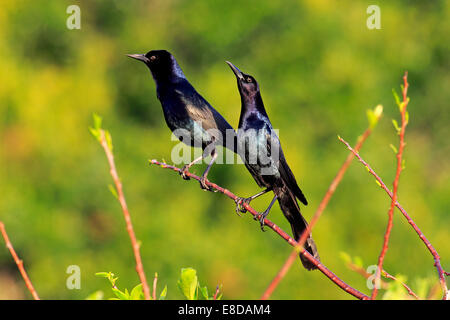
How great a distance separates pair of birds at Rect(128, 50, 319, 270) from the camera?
2625 millimetres

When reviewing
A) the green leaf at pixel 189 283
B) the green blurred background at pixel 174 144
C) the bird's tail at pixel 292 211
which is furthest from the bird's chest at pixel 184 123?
the green blurred background at pixel 174 144

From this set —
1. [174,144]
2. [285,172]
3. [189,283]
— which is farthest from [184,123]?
[174,144]

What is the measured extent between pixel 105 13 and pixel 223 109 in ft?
26.9

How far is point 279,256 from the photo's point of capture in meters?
16.7

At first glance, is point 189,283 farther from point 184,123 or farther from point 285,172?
point 184,123

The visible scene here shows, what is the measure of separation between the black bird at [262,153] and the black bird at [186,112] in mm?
104

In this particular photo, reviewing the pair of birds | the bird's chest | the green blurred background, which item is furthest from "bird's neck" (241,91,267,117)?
the green blurred background

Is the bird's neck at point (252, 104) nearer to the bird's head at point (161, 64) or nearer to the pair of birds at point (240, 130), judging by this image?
the pair of birds at point (240, 130)

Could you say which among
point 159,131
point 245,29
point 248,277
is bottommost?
point 248,277

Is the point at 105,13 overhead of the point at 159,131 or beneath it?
overhead

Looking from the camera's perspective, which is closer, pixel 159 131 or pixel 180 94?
pixel 180 94

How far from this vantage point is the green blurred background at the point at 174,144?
54.1 ft

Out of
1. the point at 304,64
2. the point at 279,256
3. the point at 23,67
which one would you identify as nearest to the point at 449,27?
the point at 304,64
